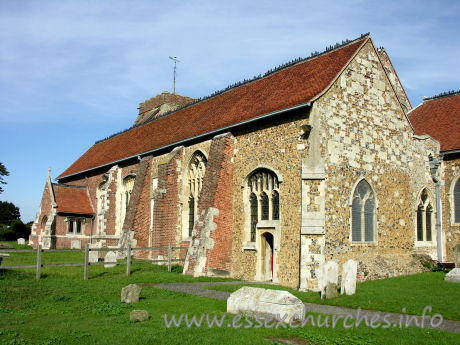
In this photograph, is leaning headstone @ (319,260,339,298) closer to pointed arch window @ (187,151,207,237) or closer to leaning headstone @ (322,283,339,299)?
leaning headstone @ (322,283,339,299)

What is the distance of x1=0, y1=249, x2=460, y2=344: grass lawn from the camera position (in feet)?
25.4

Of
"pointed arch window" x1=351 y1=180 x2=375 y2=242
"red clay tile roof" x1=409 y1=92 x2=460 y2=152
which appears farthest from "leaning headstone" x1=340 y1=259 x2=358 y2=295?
"red clay tile roof" x1=409 y1=92 x2=460 y2=152

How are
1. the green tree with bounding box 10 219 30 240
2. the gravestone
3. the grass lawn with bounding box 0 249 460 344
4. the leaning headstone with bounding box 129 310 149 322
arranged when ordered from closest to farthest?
the grass lawn with bounding box 0 249 460 344 < the leaning headstone with bounding box 129 310 149 322 < the gravestone < the green tree with bounding box 10 219 30 240

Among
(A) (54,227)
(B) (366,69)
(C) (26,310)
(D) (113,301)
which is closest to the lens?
(C) (26,310)

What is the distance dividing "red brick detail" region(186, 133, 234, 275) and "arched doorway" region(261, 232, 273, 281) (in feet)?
5.18

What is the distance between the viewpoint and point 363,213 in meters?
17.1

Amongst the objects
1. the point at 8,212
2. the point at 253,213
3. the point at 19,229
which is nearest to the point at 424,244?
the point at 253,213

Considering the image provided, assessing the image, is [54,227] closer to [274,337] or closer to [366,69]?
[366,69]

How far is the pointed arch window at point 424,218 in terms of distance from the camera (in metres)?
20.1

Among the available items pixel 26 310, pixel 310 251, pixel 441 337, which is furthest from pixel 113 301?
pixel 441 337

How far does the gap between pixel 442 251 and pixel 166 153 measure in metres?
14.6

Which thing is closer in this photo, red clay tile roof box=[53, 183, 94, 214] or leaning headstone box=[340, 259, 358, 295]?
leaning headstone box=[340, 259, 358, 295]

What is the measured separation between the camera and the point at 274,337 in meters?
8.14

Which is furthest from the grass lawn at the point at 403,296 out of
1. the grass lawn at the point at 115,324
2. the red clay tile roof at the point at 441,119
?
the red clay tile roof at the point at 441,119
